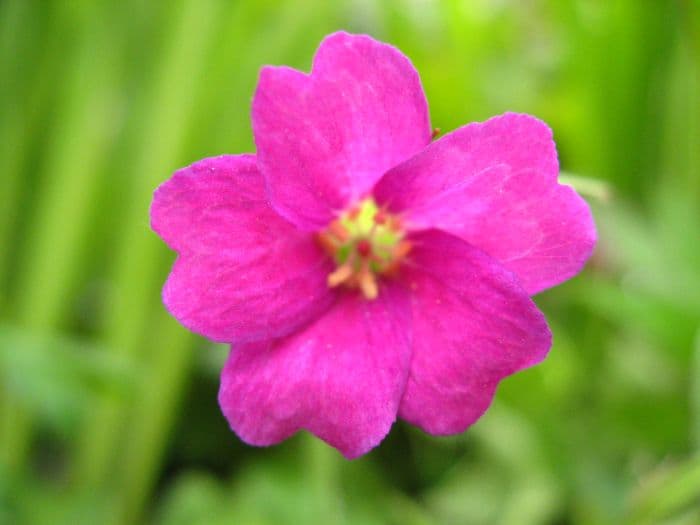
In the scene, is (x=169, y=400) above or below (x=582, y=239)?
below

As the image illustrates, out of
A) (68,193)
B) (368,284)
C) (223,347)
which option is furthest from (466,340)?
(68,193)

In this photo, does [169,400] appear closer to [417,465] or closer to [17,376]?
[17,376]

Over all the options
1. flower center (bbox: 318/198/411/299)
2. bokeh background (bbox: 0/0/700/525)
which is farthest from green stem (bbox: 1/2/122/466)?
flower center (bbox: 318/198/411/299)

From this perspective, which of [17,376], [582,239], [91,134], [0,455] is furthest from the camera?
[91,134]

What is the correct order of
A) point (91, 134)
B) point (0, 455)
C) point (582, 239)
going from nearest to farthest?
point (582, 239), point (0, 455), point (91, 134)

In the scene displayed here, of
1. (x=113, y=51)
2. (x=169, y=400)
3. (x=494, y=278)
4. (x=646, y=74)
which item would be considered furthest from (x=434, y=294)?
(x=113, y=51)

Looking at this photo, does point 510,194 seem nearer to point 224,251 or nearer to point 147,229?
point 224,251
